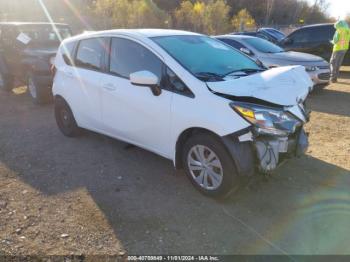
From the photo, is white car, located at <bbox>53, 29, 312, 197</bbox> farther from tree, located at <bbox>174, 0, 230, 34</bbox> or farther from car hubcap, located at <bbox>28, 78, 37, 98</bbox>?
tree, located at <bbox>174, 0, 230, 34</bbox>

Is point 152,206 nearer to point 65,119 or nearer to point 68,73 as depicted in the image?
point 68,73

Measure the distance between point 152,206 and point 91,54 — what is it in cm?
248

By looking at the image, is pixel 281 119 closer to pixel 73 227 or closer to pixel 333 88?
pixel 73 227

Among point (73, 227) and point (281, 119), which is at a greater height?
point (281, 119)

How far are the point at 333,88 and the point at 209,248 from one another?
8.37 m

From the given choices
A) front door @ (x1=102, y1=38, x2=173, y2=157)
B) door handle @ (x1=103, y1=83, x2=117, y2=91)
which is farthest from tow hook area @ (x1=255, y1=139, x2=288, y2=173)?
door handle @ (x1=103, y1=83, x2=117, y2=91)

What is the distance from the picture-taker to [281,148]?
3658 millimetres

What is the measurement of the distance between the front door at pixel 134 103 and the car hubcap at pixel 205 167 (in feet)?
1.18

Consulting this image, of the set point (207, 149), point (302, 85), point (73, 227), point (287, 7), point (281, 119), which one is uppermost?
→ point (287, 7)

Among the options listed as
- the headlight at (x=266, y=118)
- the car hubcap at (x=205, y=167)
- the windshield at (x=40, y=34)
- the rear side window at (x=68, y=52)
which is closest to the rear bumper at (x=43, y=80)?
the windshield at (x=40, y=34)

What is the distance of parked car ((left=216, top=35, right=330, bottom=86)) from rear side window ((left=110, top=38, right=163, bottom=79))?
530cm

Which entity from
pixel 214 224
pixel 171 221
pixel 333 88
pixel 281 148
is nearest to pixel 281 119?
pixel 281 148

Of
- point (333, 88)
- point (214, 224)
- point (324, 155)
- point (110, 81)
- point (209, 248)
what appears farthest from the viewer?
point (333, 88)

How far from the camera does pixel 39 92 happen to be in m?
8.34
